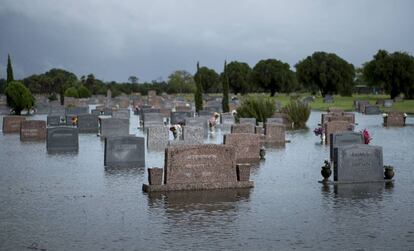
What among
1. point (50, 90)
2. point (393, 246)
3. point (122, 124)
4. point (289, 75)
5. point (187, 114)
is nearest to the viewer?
point (393, 246)

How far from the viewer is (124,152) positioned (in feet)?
84.2

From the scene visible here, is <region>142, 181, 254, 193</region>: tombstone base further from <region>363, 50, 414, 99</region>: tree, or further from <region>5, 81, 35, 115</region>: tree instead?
<region>363, 50, 414, 99</region>: tree

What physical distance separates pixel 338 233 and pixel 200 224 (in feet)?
8.84

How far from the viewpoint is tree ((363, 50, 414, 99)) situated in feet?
317

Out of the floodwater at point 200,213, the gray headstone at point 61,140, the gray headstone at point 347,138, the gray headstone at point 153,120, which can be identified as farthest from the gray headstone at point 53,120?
the gray headstone at point 347,138

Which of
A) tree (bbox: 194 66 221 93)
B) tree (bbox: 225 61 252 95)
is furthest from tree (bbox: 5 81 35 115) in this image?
tree (bbox: 194 66 221 93)

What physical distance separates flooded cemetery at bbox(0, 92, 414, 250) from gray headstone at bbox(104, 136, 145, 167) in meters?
0.03

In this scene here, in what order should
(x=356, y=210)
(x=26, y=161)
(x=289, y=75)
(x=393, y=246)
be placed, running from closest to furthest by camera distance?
(x=393, y=246)
(x=356, y=210)
(x=26, y=161)
(x=289, y=75)

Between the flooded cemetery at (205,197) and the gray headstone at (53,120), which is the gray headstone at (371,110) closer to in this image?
the gray headstone at (53,120)

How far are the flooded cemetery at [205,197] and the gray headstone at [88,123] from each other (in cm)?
1201

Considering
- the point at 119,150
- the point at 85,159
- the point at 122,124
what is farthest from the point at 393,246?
the point at 122,124

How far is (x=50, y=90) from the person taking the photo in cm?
15900

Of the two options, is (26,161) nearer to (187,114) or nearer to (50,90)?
(187,114)

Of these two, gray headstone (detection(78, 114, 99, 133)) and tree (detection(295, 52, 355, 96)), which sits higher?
tree (detection(295, 52, 355, 96))
